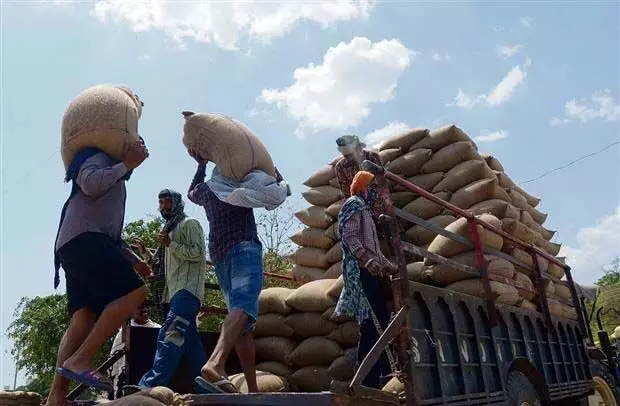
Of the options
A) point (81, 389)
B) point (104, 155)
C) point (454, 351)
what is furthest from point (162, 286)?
point (454, 351)

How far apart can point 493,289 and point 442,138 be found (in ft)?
6.59

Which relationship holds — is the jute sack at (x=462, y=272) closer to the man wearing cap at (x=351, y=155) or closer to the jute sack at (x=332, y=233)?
the man wearing cap at (x=351, y=155)

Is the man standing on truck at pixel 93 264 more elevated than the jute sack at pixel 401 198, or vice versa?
the jute sack at pixel 401 198

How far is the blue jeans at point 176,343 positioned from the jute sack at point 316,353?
30.6 inches

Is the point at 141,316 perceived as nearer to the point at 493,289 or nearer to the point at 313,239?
the point at 313,239

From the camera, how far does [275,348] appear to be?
13.6 feet

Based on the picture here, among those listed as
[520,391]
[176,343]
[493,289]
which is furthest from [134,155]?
[520,391]

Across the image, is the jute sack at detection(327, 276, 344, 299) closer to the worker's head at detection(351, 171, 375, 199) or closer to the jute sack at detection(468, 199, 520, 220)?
the worker's head at detection(351, 171, 375, 199)

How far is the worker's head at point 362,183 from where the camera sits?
328cm

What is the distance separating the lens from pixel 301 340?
14.0 ft

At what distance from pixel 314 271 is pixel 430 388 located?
272 cm

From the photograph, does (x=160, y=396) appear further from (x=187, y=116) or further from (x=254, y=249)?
(x=187, y=116)

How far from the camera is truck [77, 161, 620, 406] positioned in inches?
93.0

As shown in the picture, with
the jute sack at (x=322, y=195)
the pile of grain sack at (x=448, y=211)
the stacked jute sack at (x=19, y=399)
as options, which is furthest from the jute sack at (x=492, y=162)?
the stacked jute sack at (x=19, y=399)
